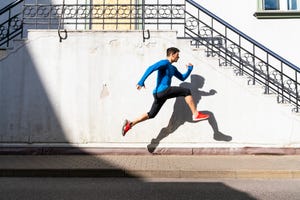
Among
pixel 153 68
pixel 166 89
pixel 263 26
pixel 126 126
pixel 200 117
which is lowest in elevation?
pixel 126 126

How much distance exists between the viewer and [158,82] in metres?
8.45

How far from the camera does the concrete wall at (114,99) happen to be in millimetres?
8805

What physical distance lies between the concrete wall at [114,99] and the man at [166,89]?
1.83 feet

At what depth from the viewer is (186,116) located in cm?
891

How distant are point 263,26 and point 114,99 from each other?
4.95 meters

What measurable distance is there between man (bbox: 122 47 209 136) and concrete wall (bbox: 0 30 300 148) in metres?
Answer: 0.56

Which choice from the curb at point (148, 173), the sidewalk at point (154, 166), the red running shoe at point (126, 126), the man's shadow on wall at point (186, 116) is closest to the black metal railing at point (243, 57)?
the man's shadow on wall at point (186, 116)

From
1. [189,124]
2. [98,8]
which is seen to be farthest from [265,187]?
[98,8]

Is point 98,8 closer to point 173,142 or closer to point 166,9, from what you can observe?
point 166,9

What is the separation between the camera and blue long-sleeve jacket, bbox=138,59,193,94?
8281 mm

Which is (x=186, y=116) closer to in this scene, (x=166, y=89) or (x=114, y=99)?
(x=166, y=89)

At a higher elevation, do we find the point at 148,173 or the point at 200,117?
the point at 200,117

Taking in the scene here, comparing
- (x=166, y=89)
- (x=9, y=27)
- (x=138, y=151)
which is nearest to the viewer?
(x=166, y=89)

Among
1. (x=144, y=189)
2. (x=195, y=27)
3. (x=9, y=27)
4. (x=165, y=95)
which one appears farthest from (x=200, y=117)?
(x=9, y=27)
